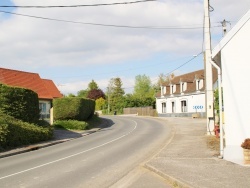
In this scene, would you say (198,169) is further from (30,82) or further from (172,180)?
(30,82)

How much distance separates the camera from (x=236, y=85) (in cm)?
1317

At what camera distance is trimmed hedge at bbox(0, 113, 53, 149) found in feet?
68.1

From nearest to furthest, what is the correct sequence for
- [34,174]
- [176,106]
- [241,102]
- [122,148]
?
[34,174]
[241,102]
[122,148]
[176,106]

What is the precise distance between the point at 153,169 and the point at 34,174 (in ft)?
12.9

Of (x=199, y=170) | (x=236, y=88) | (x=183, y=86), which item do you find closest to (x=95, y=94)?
(x=183, y=86)

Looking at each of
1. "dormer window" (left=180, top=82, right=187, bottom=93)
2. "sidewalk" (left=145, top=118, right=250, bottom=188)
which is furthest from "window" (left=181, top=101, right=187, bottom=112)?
"sidewalk" (left=145, top=118, right=250, bottom=188)

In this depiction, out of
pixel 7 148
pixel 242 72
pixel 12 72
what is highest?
pixel 12 72

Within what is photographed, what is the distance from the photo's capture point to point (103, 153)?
17562mm

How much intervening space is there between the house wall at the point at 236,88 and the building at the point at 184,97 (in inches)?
1483

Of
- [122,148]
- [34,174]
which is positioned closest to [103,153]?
[122,148]

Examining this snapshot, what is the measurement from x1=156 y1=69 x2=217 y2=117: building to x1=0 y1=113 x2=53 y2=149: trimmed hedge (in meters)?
30.6

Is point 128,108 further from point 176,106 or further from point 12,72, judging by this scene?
point 12,72

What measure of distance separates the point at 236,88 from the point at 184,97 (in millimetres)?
46085

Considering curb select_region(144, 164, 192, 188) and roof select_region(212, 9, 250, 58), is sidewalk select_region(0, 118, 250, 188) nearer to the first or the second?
curb select_region(144, 164, 192, 188)
